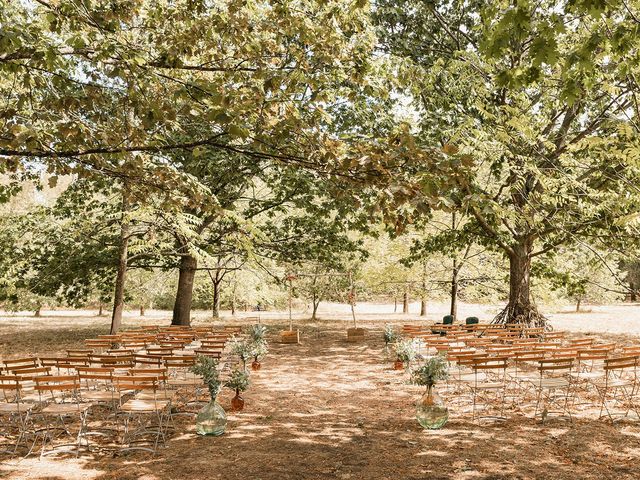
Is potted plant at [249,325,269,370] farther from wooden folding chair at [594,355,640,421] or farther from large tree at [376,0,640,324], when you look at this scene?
wooden folding chair at [594,355,640,421]

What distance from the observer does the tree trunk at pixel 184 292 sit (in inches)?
786

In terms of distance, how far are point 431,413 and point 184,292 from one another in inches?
563

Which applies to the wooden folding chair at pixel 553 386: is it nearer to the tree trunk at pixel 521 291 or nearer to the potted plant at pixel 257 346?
the potted plant at pixel 257 346

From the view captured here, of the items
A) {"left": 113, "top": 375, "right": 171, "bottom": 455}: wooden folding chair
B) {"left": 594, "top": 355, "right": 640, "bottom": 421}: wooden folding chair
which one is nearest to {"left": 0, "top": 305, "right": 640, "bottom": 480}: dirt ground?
{"left": 113, "top": 375, "right": 171, "bottom": 455}: wooden folding chair

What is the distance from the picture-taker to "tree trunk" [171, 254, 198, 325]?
20.0 m

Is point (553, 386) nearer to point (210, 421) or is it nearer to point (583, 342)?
point (583, 342)

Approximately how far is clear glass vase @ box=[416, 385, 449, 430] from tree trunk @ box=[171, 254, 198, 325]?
1376 cm

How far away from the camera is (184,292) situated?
66.2 ft

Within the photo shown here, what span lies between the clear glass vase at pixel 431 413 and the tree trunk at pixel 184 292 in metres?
13.8

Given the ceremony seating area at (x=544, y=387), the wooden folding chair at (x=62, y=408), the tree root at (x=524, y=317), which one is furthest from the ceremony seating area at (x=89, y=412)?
the tree root at (x=524, y=317)

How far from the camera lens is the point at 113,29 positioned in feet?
18.5

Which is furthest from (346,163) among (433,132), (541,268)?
(541,268)

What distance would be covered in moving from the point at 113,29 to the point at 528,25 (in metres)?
4.38

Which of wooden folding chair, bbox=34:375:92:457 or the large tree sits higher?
the large tree
